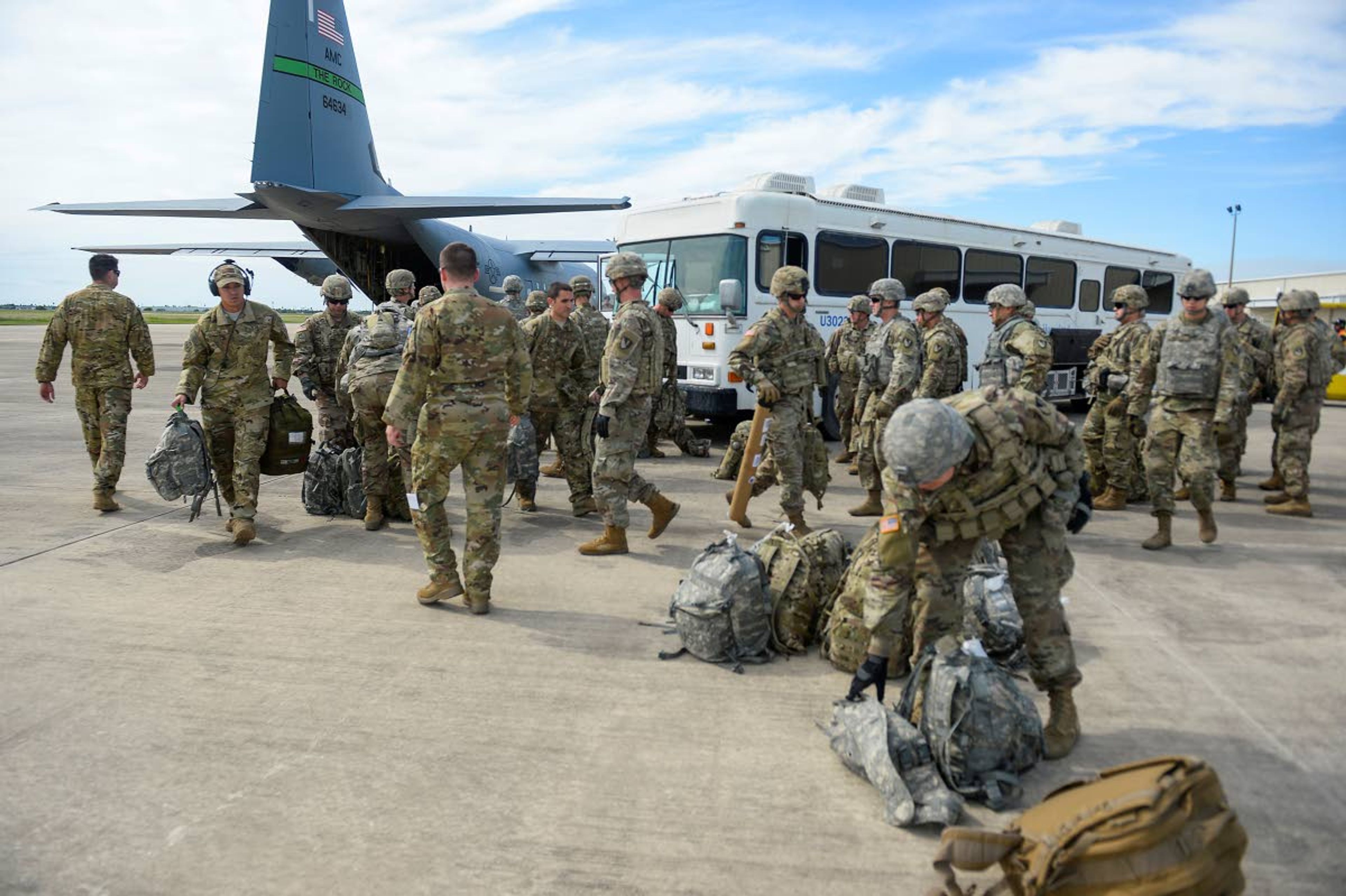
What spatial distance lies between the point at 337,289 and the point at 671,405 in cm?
401

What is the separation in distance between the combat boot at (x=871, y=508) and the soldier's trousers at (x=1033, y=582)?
389 cm

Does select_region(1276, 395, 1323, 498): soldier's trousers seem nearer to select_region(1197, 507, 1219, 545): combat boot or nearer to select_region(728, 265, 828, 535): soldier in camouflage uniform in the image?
select_region(1197, 507, 1219, 545): combat boot

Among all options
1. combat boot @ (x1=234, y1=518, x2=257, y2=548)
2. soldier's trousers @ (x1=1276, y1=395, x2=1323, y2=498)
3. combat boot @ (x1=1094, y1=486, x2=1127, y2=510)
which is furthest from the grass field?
soldier's trousers @ (x1=1276, y1=395, x2=1323, y2=498)

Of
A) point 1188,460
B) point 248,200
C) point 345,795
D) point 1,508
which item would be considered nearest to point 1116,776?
point 345,795

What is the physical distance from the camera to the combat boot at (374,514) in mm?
6582

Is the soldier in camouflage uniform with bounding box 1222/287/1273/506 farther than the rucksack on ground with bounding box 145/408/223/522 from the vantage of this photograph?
Yes

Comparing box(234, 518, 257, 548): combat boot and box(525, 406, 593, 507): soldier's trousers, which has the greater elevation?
box(525, 406, 593, 507): soldier's trousers

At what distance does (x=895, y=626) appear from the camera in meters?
3.01

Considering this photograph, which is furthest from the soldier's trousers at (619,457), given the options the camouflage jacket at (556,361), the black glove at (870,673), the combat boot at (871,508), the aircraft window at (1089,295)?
the aircraft window at (1089,295)

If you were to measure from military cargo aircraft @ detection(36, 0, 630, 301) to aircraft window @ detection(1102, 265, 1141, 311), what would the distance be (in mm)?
9246

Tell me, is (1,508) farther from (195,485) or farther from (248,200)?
(248,200)

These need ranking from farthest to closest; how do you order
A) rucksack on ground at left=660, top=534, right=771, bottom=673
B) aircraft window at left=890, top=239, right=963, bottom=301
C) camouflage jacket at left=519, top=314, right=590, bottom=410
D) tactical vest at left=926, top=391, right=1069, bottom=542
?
aircraft window at left=890, top=239, right=963, bottom=301 < camouflage jacket at left=519, top=314, right=590, bottom=410 < rucksack on ground at left=660, top=534, right=771, bottom=673 < tactical vest at left=926, top=391, right=1069, bottom=542

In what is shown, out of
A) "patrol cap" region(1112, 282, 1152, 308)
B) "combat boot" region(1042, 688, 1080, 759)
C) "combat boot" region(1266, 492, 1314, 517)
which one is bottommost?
"combat boot" region(1042, 688, 1080, 759)

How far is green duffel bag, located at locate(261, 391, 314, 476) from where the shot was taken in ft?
21.2
